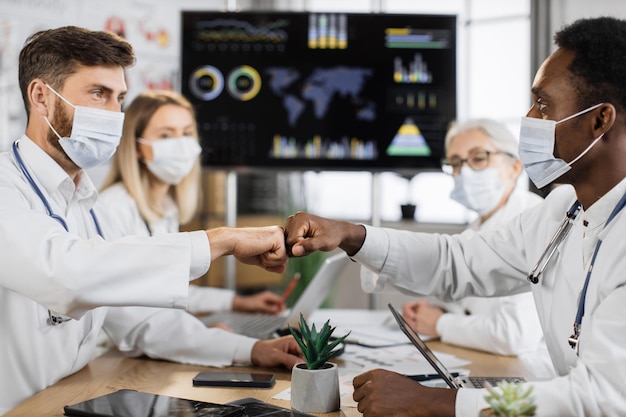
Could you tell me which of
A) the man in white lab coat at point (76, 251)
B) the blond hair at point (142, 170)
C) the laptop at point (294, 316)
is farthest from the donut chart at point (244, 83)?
the man in white lab coat at point (76, 251)

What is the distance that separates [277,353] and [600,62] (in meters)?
1.06

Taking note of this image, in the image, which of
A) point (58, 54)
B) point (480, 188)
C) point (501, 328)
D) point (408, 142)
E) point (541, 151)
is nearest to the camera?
point (541, 151)

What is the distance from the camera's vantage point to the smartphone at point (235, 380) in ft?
5.67

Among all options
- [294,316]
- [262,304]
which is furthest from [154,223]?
[294,316]

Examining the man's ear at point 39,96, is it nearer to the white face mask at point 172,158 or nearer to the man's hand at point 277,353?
the man's hand at point 277,353

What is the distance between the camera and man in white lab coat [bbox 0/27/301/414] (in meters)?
1.49

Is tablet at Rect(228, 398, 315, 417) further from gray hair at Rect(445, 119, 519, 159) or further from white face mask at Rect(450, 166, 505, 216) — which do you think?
gray hair at Rect(445, 119, 519, 159)

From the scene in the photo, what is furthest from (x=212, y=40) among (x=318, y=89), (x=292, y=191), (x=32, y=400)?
(x=32, y=400)

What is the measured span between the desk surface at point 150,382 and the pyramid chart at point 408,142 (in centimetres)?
161

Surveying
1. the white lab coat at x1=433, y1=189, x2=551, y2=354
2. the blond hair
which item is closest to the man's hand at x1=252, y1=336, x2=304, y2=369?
the white lab coat at x1=433, y1=189, x2=551, y2=354

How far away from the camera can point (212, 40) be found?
12.0ft

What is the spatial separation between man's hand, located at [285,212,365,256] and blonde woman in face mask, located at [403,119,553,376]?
1.78ft

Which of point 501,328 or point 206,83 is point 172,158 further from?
point 501,328

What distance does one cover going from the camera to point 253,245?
173 cm
